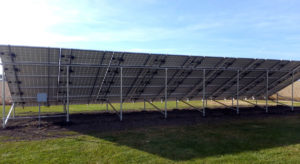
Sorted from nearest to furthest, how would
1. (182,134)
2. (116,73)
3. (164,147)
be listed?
(164,147) → (182,134) → (116,73)

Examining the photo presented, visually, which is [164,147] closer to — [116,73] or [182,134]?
[182,134]

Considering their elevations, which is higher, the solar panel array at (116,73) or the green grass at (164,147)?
the solar panel array at (116,73)

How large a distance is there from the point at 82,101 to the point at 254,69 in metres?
12.7

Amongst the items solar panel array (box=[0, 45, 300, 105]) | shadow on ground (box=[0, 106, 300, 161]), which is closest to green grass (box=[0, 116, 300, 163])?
shadow on ground (box=[0, 106, 300, 161])

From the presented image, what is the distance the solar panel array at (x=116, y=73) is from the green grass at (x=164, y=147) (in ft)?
12.9

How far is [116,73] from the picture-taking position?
1213 centimetres

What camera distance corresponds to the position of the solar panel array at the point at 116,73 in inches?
410

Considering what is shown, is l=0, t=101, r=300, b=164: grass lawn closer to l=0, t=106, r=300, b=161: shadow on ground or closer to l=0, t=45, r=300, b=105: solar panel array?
l=0, t=106, r=300, b=161: shadow on ground

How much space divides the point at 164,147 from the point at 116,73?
20.5 feet

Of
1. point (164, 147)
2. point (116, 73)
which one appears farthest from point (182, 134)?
point (116, 73)

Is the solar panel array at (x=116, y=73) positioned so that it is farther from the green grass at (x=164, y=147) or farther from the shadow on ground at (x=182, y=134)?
the green grass at (x=164, y=147)

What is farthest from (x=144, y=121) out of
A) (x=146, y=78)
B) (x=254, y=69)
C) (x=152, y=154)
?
(x=254, y=69)

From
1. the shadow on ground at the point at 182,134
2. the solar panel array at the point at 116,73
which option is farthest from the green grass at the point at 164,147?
the solar panel array at the point at 116,73

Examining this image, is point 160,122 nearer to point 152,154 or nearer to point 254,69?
point 152,154
